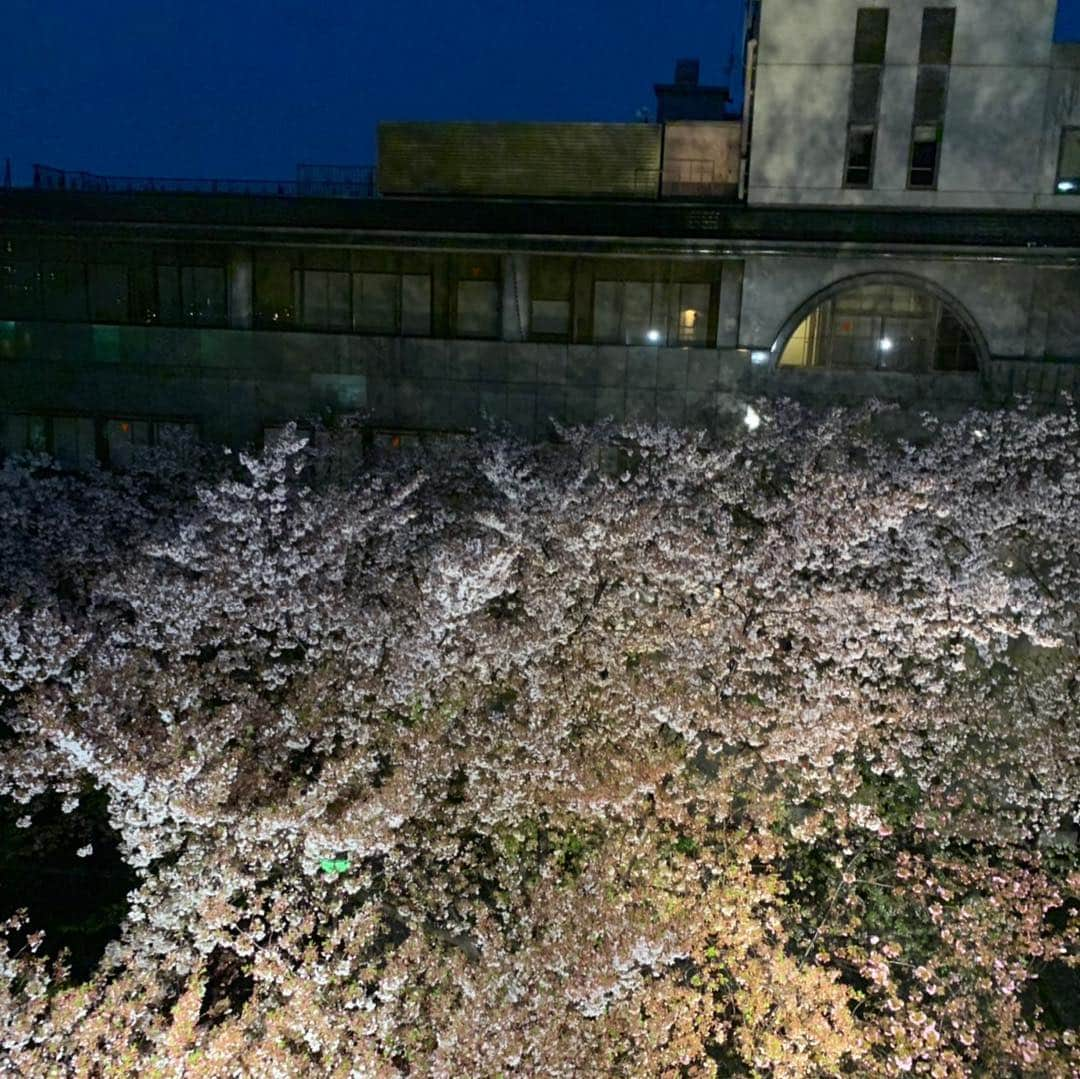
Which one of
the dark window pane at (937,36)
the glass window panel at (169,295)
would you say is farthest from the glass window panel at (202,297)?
the dark window pane at (937,36)

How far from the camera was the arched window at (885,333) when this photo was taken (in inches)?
760

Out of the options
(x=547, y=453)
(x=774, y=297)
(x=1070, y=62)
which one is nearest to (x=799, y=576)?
(x=547, y=453)

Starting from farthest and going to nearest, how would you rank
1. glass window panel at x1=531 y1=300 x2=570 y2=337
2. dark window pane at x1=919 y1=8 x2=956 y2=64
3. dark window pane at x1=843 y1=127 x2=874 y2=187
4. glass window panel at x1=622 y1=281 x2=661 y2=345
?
1. glass window panel at x1=531 y1=300 x2=570 y2=337
2. glass window panel at x1=622 y1=281 x2=661 y2=345
3. dark window pane at x1=843 y1=127 x2=874 y2=187
4. dark window pane at x1=919 y1=8 x2=956 y2=64

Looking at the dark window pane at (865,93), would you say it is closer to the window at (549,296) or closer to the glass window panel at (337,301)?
the window at (549,296)

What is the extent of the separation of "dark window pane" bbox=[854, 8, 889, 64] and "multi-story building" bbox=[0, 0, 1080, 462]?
2.2 inches

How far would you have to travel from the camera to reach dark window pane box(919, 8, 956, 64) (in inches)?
737

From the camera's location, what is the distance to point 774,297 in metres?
19.6

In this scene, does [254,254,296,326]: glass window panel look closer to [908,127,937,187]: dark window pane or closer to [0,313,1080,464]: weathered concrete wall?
[0,313,1080,464]: weathered concrete wall

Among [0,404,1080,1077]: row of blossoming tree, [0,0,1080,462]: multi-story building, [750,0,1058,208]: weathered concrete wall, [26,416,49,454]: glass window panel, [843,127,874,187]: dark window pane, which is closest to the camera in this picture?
[0,404,1080,1077]: row of blossoming tree

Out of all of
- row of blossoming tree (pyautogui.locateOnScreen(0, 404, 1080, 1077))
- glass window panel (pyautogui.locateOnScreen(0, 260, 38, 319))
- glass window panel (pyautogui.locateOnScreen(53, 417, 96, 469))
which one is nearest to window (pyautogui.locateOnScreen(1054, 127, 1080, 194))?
row of blossoming tree (pyautogui.locateOnScreen(0, 404, 1080, 1077))

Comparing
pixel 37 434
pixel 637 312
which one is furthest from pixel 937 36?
pixel 37 434

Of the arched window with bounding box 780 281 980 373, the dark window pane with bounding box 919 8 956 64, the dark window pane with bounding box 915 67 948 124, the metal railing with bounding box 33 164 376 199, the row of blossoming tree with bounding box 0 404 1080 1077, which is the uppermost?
the dark window pane with bounding box 919 8 956 64

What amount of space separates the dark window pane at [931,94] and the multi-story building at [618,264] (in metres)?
0.06

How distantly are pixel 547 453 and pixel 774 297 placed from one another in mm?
7379
